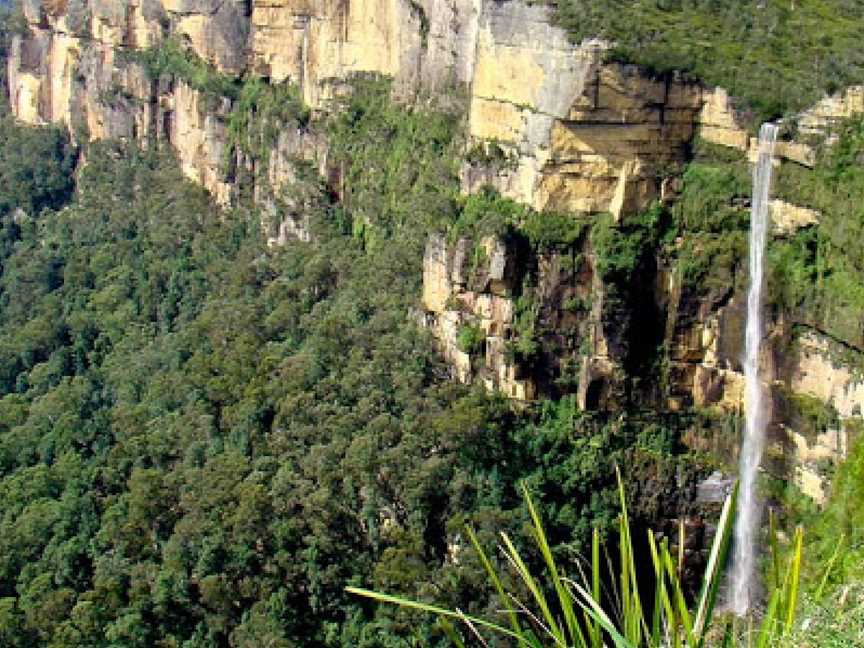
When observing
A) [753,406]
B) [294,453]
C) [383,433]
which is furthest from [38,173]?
[753,406]

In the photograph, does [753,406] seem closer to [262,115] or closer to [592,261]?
[592,261]

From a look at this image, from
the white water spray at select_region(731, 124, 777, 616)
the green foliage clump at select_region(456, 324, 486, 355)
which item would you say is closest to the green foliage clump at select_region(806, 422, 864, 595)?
the white water spray at select_region(731, 124, 777, 616)

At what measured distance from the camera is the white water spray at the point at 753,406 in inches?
828

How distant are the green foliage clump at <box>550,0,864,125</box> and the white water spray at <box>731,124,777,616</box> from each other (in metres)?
0.79

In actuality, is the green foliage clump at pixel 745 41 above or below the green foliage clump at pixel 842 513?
above

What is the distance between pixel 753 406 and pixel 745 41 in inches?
218

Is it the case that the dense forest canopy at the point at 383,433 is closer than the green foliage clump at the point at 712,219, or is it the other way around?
the dense forest canopy at the point at 383,433

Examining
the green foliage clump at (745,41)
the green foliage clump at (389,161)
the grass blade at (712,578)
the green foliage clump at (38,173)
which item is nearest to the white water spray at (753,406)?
the green foliage clump at (745,41)

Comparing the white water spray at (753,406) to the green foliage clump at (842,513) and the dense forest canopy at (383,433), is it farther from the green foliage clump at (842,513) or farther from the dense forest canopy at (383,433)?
the green foliage clump at (842,513)

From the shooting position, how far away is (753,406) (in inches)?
854

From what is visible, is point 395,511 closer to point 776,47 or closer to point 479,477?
point 479,477

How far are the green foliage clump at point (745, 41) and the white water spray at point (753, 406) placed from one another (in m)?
0.79

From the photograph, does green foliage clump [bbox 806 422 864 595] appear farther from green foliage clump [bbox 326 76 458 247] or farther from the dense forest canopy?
green foliage clump [bbox 326 76 458 247]

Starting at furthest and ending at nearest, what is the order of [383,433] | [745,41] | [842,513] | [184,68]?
[184,68] < [383,433] < [745,41] < [842,513]
